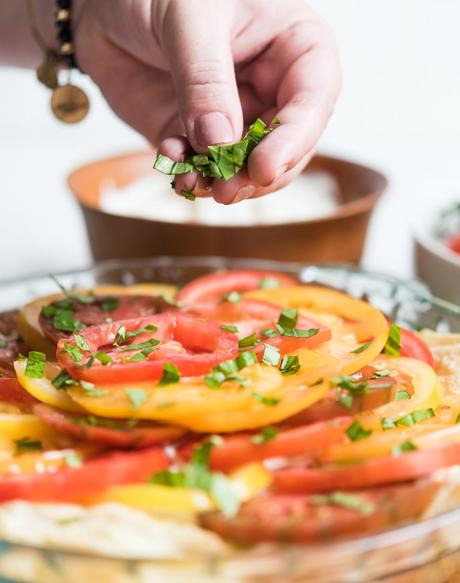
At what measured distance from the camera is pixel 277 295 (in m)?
2.20

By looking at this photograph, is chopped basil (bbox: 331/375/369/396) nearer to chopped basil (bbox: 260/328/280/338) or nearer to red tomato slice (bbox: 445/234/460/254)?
chopped basil (bbox: 260/328/280/338)

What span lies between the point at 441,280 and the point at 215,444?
1.47 meters

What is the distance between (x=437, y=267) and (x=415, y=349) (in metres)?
0.83

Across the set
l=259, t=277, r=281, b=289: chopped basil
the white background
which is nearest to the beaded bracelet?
l=259, t=277, r=281, b=289: chopped basil

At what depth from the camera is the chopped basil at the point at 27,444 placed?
1.54 metres

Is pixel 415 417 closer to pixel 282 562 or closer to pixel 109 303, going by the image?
pixel 282 562

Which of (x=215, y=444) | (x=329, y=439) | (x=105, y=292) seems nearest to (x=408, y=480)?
(x=329, y=439)

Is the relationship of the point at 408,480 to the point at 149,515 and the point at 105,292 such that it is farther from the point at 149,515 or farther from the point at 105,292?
the point at 105,292

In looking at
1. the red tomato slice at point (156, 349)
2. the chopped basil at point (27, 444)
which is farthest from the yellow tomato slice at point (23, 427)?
the red tomato slice at point (156, 349)

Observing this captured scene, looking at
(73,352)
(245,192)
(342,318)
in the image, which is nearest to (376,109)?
(342,318)

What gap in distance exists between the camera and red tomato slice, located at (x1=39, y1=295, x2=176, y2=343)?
198 centimetres

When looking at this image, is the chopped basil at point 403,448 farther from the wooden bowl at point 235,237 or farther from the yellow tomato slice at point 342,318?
the wooden bowl at point 235,237

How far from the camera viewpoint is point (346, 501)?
52.1 inches

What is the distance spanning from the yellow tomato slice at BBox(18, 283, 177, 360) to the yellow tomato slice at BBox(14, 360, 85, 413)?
28 centimetres
